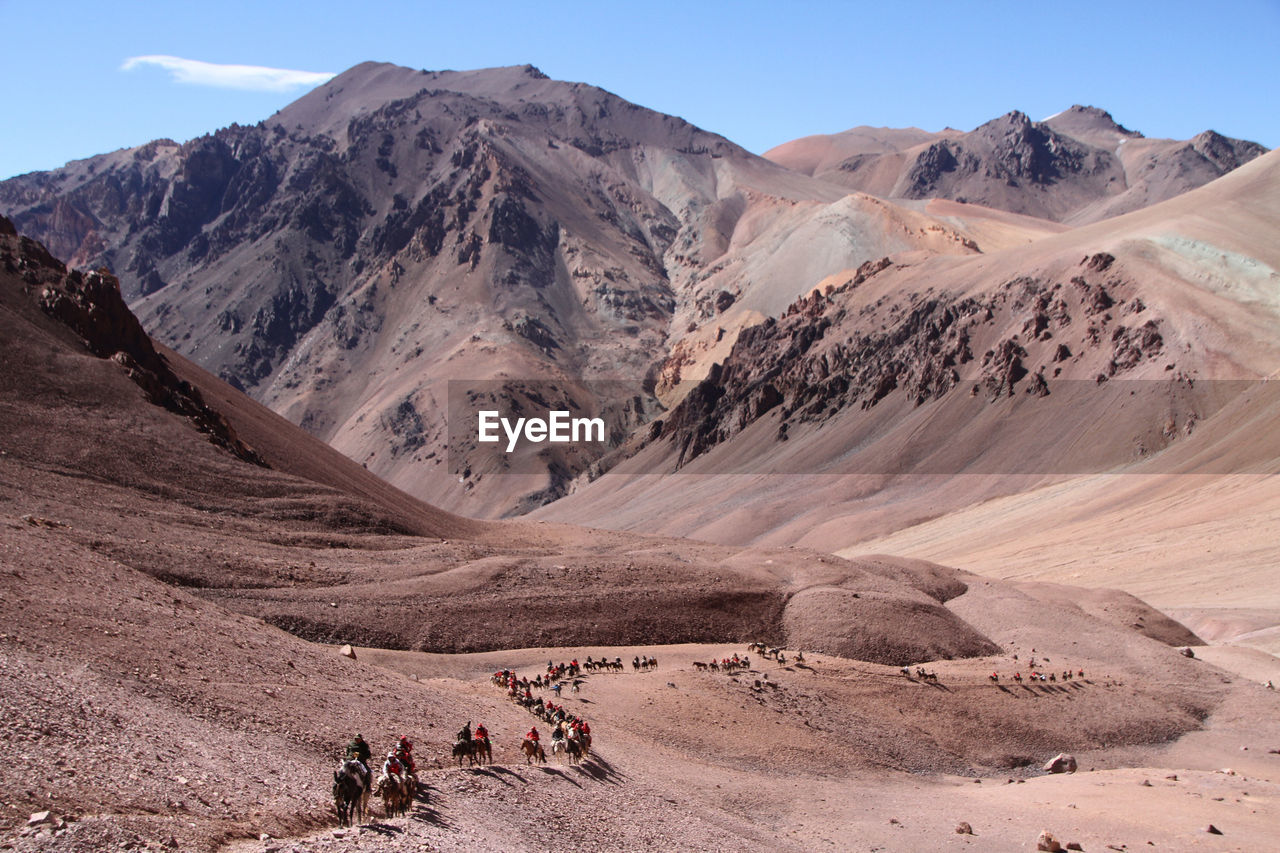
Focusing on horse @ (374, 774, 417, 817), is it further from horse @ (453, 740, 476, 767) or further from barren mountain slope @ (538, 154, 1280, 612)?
barren mountain slope @ (538, 154, 1280, 612)

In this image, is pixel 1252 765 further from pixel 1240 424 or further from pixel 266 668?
pixel 1240 424

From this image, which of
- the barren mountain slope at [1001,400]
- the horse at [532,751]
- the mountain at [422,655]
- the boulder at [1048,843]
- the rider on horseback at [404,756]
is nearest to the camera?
the mountain at [422,655]

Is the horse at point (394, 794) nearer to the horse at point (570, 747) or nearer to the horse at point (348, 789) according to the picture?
the horse at point (348, 789)

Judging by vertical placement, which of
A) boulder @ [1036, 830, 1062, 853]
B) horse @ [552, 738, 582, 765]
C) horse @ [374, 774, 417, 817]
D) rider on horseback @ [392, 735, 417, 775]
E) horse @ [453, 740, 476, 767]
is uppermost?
rider on horseback @ [392, 735, 417, 775]

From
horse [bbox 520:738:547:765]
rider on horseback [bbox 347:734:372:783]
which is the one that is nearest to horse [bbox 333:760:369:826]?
rider on horseback [bbox 347:734:372:783]

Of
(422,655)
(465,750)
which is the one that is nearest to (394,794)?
(465,750)

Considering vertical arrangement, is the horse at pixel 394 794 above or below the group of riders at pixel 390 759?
below

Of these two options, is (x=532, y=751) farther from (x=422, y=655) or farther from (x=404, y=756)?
(x=422, y=655)

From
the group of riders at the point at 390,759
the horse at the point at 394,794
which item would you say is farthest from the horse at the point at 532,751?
the horse at the point at 394,794
